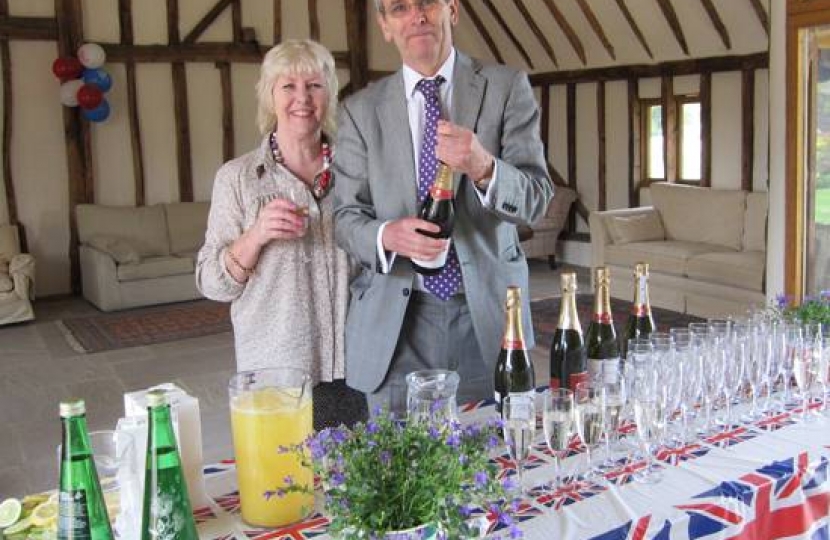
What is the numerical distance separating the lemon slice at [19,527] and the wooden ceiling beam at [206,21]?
8.48m

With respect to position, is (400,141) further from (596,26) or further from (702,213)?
(596,26)

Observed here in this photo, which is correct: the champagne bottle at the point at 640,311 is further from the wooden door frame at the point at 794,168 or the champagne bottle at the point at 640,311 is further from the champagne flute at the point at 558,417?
the wooden door frame at the point at 794,168

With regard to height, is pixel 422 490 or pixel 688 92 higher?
pixel 688 92

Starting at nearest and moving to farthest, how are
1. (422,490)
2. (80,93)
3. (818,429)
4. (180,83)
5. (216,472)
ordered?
(422,490), (216,472), (818,429), (80,93), (180,83)

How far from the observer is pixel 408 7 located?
6.11ft

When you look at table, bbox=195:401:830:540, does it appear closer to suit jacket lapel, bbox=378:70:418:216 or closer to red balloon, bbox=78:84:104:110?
suit jacket lapel, bbox=378:70:418:216

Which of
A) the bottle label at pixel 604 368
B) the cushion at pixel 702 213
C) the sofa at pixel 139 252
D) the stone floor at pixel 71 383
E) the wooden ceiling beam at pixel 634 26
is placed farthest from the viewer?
the wooden ceiling beam at pixel 634 26

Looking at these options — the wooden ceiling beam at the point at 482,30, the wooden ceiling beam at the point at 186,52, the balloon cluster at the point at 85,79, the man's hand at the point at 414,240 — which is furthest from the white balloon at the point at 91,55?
the man's hand at the point at 414,240

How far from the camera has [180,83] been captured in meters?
9.10

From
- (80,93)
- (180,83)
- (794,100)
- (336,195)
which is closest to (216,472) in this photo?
(336,195)

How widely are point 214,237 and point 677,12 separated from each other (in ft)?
23.9

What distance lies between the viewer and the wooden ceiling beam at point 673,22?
814 cm

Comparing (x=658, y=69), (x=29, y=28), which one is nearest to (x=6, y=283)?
(x=29, y=28)

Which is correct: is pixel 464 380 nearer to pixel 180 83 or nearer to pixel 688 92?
pixel 688 92
